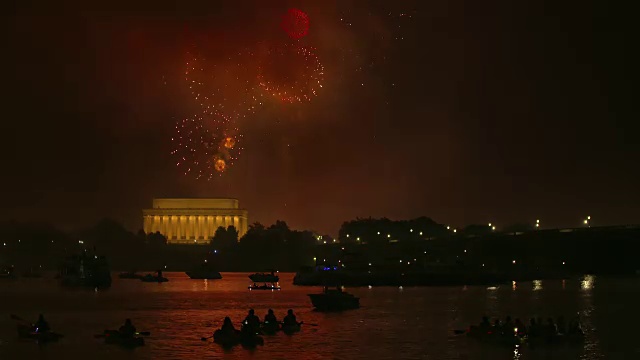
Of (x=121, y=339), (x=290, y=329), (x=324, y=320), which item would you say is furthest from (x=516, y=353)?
(x=324, y=320)

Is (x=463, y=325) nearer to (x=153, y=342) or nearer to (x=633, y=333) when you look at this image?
(x=633, y=333)

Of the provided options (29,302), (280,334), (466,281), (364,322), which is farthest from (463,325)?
(466,281)

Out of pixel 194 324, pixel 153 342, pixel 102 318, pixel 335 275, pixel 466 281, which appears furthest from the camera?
pixel 466 281

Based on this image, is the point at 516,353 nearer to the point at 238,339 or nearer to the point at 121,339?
the point at 238,339

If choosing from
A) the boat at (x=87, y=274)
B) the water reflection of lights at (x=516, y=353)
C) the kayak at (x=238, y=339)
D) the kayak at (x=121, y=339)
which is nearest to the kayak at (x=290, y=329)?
the kayak at (x=238, y=339)

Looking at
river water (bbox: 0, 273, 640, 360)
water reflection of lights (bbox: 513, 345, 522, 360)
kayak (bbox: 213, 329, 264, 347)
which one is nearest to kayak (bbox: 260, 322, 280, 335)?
river water (bbox: 0, 273, 640, 360)

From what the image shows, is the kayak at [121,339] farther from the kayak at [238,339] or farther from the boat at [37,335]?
the kayak at [238,339]
